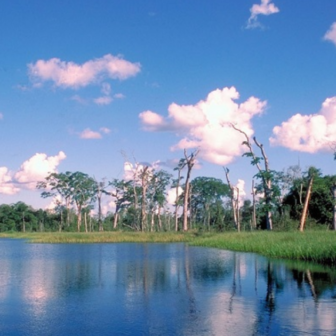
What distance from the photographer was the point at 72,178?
65.9 metres

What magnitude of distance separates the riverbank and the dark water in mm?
1239

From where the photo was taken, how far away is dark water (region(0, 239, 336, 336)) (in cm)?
880

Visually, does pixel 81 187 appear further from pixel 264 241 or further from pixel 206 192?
pixel 264 241

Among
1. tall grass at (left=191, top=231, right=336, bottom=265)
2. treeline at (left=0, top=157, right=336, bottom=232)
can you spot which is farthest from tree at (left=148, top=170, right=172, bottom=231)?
tall grass at (left=191, top=231, right=336, bottom=265)

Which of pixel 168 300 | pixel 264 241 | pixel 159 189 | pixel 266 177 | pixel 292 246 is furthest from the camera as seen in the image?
pixel 159 189

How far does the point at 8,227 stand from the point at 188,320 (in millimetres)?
68432

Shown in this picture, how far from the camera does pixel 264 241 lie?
2428 cm

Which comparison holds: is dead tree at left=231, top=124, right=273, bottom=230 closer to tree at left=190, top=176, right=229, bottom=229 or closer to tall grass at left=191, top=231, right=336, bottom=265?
tall grass at left=191, top=231, right=336, bottom=265

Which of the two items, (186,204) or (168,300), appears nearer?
(168,300)

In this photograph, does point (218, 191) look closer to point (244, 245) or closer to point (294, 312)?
point (244, 245)

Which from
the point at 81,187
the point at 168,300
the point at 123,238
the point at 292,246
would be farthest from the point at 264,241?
the point at 81,187

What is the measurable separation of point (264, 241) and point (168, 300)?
13709 millimetres

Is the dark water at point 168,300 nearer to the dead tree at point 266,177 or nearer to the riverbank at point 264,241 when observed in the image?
the riverbank at point 264,241

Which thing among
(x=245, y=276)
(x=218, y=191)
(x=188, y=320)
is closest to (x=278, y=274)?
(x=245, y=276)
